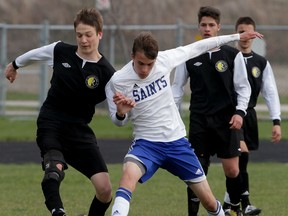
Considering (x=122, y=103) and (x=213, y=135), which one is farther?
(x=213, y=135)

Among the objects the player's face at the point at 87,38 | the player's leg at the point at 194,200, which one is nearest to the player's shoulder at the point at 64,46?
the player's face at the point at 87,38

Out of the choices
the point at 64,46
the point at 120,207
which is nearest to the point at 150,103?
the point at 120,207

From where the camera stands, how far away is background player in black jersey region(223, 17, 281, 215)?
36.2 ft

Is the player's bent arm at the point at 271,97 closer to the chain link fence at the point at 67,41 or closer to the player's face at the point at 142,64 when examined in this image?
the player's face at the point at 142,64

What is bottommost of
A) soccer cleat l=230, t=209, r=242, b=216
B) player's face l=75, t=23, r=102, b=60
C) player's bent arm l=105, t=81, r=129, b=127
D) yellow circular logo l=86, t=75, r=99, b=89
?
→ soccer cleat l=230, t=209, r=242, b=216

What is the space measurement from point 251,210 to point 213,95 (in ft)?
4.88

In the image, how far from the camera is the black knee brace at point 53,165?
8.82 meters

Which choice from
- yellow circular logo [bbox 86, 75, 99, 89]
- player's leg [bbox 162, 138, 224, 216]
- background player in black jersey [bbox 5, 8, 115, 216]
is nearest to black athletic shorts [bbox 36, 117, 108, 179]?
background player in black jersey [bbox 5, 8, 115, 216]

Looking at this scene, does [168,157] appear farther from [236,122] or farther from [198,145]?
[198,145]

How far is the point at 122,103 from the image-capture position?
8375 mm

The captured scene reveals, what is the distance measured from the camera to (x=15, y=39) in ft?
126

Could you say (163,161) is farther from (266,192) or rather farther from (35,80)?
(35,80)

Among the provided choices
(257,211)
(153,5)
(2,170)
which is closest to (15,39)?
(153,5)

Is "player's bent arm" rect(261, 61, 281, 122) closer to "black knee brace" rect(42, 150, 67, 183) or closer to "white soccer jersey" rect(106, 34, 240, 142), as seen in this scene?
"white soccer jersey" rect(106, 34, 240, 142)
